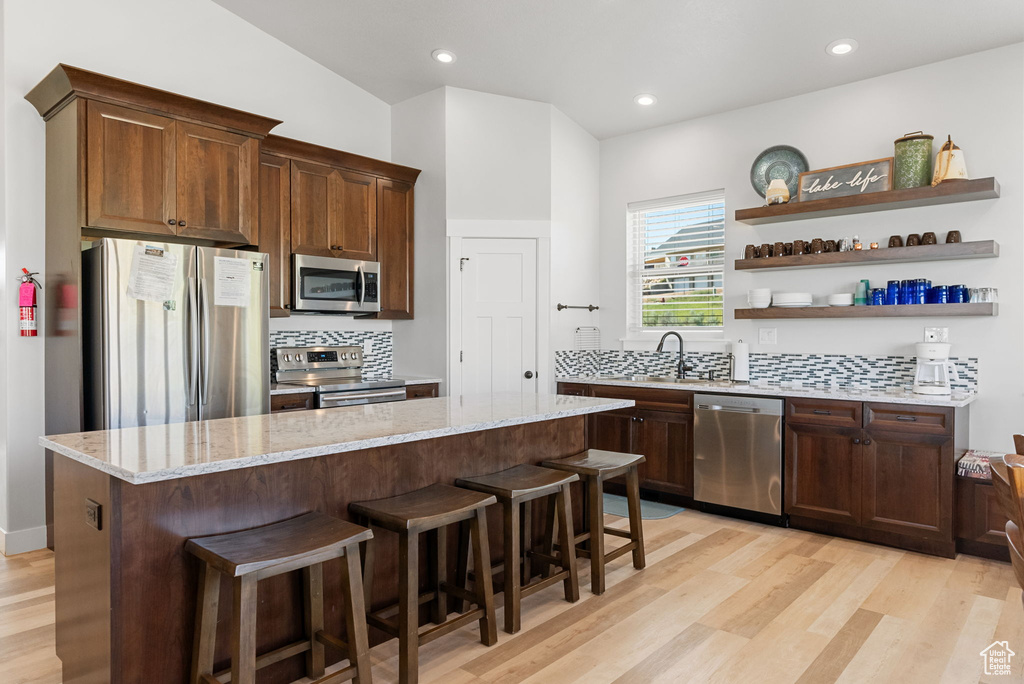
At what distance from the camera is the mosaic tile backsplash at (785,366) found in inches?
163

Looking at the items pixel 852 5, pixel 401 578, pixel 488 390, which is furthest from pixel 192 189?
pixel 852 5

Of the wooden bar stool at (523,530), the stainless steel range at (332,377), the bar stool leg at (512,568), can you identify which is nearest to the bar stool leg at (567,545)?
the wooden bar stool at (523,530)

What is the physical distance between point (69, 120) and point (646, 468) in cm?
415

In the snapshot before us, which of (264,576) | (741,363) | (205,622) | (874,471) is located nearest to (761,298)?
(741,363)

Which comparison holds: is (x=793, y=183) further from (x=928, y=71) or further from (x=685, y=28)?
(x=685, y=28)

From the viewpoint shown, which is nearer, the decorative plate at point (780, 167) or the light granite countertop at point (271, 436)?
the light granite countertop at point (271, 436)

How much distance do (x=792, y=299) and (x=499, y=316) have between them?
83.3 inches

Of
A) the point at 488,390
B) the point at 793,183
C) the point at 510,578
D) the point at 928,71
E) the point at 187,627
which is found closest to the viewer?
the point at 187,627

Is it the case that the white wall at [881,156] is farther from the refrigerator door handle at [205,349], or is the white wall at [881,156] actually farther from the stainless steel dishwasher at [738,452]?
the refrigerator door handle at [205,349]

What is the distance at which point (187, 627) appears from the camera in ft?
6.38

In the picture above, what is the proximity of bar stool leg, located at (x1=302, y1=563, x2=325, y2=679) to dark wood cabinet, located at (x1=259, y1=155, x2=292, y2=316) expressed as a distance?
8.52ft

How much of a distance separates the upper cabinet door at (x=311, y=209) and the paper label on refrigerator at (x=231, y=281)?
72cm
